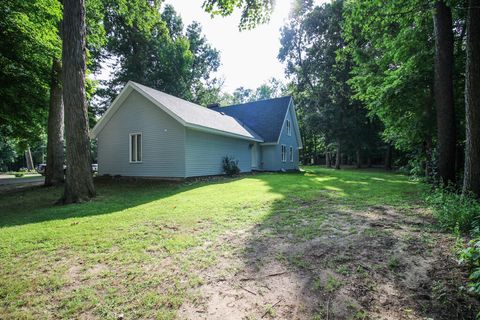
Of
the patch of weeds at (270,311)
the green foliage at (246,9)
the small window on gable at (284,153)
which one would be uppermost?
the green foliage at (246,9)

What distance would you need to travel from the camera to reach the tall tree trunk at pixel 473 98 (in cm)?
524

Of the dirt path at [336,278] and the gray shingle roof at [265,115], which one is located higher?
the gray shingle roof at [265,115]

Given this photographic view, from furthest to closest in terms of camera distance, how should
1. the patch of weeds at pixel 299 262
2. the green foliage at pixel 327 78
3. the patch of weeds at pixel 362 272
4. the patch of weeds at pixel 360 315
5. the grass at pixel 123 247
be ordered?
the green foliage at pixel 327 78
the patch of weeds at pixel 299 262
the patch of weeds at pixel 362 272
the grass at pixel 123 247
the patch of weeds at pixel 360 315

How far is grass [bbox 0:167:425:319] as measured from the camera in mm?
2382

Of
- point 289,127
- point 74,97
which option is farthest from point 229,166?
point 289,127

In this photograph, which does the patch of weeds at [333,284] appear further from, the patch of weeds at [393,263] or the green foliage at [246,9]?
the green foliage at [246,9]

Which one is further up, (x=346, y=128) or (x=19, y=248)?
(x=346, y=128)

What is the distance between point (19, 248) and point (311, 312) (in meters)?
4.37

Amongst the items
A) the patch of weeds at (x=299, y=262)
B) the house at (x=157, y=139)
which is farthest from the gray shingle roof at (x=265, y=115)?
the patch of weeds at (x=299, y=262)

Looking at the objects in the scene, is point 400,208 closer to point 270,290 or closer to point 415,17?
point 270,290

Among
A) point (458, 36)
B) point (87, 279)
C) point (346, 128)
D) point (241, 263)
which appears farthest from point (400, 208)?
point (346, 128)

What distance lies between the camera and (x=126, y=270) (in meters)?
2.94

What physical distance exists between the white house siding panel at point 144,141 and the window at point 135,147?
0.22 metres

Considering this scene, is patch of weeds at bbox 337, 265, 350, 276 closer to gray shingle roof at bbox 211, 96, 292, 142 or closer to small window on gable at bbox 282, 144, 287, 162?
gray shingle roof at bbox 211, 96, 292, 142
